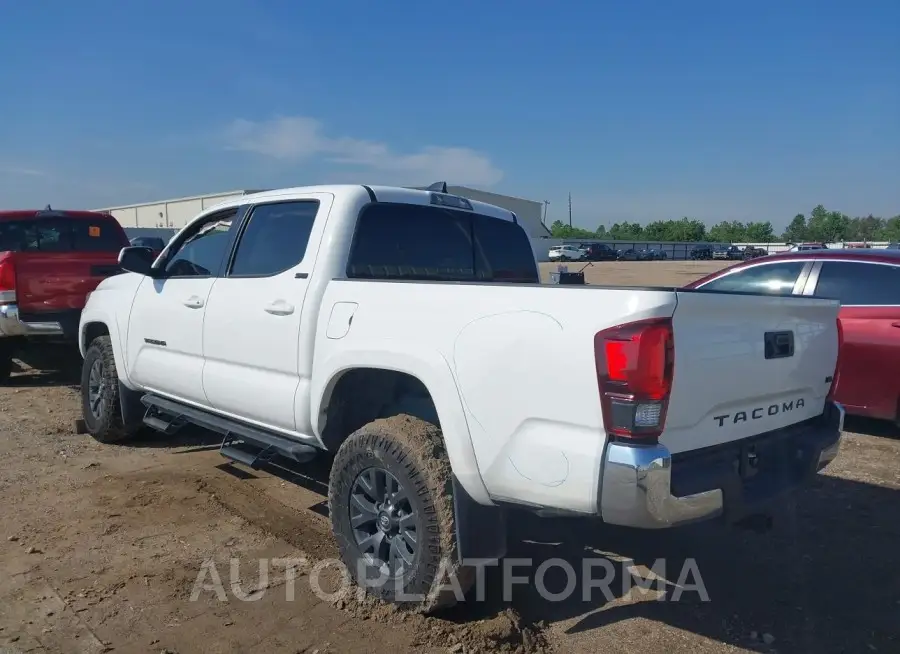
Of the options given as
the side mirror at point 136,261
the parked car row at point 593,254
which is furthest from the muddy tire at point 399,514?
the parked car row at point 593,254

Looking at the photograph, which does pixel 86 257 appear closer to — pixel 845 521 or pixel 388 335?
pixel 388 335

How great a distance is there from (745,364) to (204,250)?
11.6 feet

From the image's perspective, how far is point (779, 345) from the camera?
3.15 meters

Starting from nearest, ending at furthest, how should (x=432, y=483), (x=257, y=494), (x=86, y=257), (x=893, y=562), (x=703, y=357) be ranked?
1. (x=703, y=357)
2. (x=432, y=483)
3. (x=893, y=562)
4. (x=257, y=494)
5. (x=86, y=257)

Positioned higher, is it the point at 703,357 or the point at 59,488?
the point at 703,357

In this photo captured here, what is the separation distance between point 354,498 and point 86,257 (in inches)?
248

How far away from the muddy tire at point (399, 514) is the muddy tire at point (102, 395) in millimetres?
3043

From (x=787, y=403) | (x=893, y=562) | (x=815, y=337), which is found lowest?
(x=893, y=562)

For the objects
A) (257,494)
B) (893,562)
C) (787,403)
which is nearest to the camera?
(787,403)

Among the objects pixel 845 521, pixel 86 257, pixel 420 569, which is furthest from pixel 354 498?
pixel 86 257

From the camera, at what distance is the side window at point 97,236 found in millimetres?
9164

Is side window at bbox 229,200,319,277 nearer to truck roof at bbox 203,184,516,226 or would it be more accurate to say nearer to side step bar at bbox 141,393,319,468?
truck roof at bbox 203,184,516,226

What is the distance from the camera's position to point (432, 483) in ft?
10.1

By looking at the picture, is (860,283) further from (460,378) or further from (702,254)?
(702,254)
